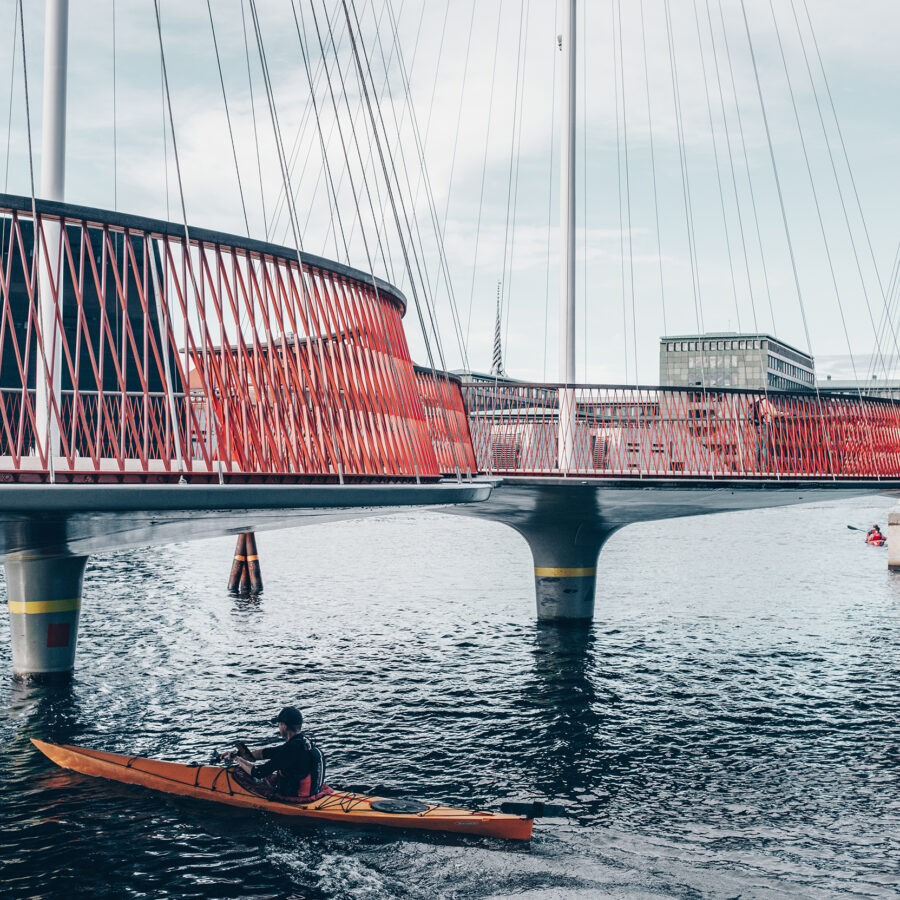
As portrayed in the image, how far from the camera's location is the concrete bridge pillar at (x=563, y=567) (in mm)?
34156

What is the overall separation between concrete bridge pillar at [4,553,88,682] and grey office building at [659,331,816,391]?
13684 centimetres

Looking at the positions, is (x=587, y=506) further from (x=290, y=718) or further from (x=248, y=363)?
(x=248, y=363)

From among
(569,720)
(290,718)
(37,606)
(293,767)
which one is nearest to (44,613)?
(37,606)

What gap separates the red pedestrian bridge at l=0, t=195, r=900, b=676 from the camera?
356 inches

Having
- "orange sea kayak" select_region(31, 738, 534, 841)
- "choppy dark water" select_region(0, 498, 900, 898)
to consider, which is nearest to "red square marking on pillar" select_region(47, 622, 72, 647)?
"choppy dark water" select_region(0, 498, 900, 898)

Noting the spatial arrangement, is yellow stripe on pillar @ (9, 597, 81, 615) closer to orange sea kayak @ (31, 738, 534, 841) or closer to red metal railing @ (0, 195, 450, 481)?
orange sea kayak @ (31, 738, 534, 841)

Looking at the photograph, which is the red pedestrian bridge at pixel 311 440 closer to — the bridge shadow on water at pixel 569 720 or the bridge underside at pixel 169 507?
the bridge underside at pixel 169 507

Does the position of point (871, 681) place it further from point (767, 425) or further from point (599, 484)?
point (599, 484)

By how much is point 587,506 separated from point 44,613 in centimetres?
1516

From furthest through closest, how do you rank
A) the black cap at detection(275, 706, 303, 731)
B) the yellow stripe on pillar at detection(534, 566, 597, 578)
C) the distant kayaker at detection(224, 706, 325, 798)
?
the yellow stripe on pillar at detection(534, 566, 597, 578) < the distant kayaker at detection(224, 706, 325, 798) < the black cap at detection(275, 706, 303, 731)

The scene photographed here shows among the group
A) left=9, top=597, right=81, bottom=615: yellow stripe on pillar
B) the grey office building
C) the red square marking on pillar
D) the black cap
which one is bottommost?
the black cap

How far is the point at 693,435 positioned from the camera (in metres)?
24.8

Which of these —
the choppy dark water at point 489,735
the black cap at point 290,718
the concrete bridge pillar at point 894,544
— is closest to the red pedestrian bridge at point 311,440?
the black cap at point 290,718

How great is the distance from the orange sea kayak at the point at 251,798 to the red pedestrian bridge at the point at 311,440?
372 centimetres
